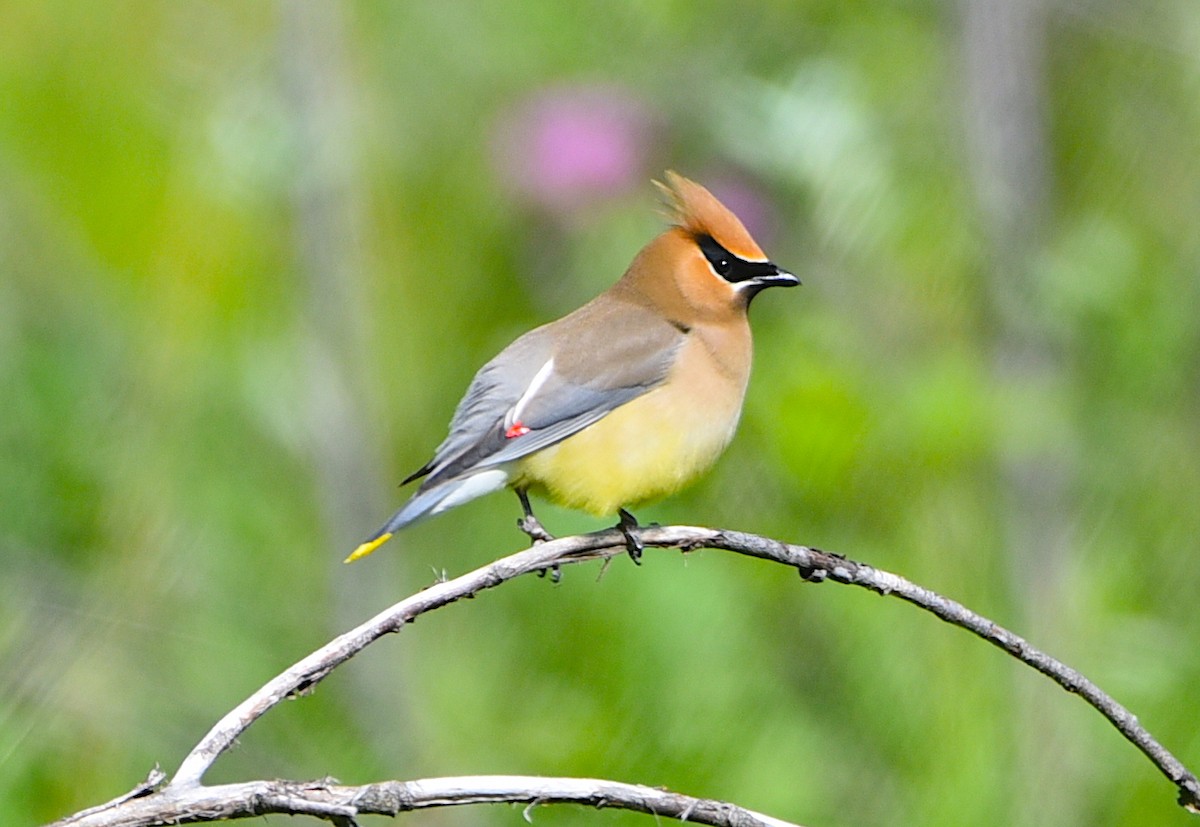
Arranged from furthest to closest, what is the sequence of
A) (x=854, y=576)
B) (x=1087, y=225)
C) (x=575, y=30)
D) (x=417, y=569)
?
(x=575, y=30) → (x=417, y=569) → (x=1087, y=225) → (x=854, y=576)

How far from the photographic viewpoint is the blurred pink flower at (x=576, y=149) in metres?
5.07

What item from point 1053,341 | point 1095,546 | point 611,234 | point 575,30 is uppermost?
point 575,30

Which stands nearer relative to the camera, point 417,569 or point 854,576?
point 854,576

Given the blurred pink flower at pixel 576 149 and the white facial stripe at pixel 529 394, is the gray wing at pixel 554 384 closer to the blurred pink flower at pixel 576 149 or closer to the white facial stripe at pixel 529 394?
the white facial stripe at pixel 529 394

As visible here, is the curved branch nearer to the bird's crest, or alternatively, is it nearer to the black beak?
the black beak

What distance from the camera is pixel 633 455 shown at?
3.37 m

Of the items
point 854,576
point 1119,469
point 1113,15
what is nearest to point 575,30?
point 1113,15

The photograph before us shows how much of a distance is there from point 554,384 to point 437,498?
349 mm

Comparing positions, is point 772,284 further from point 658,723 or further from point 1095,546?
point 1095,546

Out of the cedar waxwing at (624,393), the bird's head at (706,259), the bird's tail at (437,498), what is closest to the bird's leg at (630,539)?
the cedar waxwing at (624,393)

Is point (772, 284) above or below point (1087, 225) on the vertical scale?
below

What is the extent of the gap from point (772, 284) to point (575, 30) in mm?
2752

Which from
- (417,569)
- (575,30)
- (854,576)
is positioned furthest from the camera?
(575,30)

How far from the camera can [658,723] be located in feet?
13.3
